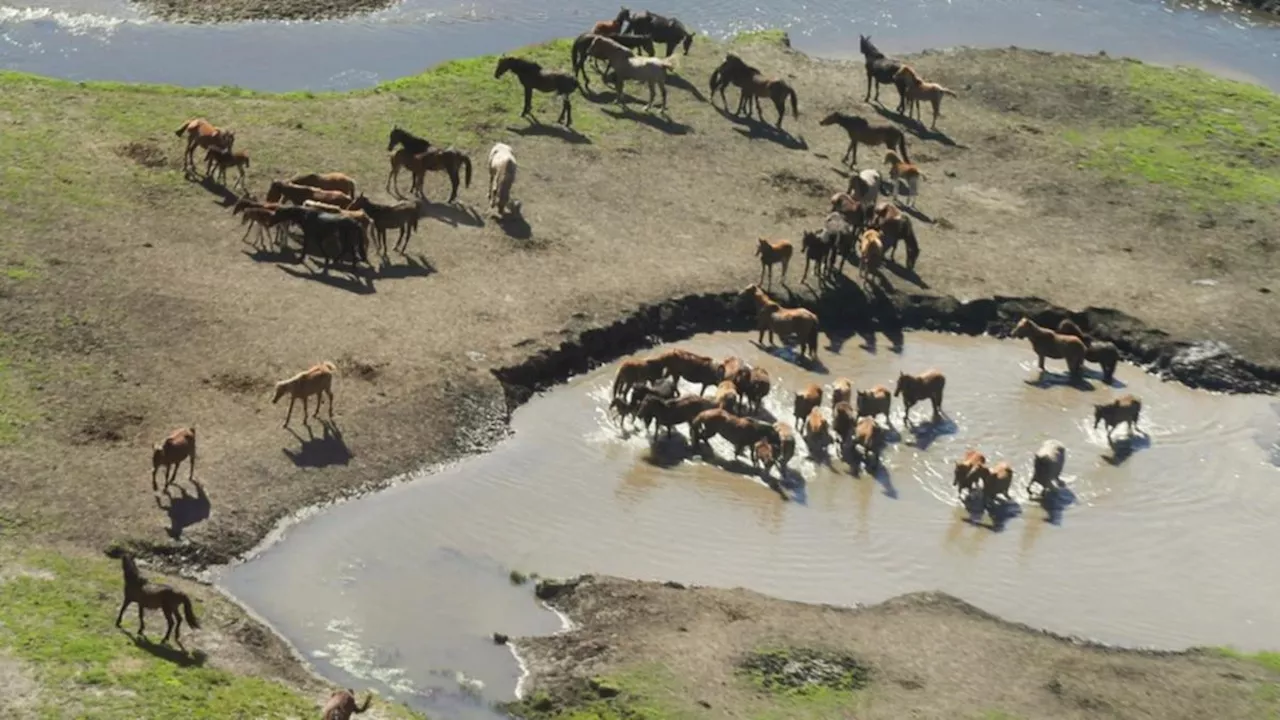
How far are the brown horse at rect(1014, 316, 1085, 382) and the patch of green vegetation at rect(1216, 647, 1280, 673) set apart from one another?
650cm

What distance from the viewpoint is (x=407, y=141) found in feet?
92.2

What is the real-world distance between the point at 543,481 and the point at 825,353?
5.77 meters

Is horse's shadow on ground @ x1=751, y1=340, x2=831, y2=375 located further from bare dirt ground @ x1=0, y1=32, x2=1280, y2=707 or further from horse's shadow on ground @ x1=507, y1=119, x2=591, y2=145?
horse's shadow on ground @ x1=507, y1=119, x2=591, y2=145

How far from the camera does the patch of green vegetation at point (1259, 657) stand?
62.1 feet

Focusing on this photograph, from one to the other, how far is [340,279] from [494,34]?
1571 centimetres

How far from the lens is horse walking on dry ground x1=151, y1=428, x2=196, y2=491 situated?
18.7m

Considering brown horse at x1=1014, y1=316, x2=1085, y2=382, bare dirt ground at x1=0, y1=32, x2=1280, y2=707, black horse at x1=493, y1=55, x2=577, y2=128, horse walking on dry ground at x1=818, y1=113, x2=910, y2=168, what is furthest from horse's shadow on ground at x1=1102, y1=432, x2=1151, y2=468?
black horse at x1=493, y1=55, x2=577, y2=128

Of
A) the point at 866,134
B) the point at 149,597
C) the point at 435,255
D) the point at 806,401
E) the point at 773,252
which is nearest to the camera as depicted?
the point at 149,597

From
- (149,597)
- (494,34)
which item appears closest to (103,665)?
(149,597)

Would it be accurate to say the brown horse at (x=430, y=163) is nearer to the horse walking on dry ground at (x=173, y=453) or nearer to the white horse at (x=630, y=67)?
the white horse at (x=630, y=67)

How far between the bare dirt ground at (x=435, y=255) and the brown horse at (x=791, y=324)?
1.35 meters

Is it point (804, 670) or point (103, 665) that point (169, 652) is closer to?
point (103, 665)

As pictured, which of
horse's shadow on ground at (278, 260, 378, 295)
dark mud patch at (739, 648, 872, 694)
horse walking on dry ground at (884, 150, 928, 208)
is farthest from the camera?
horse walking on dry ground at (884, 150, 928, 208)

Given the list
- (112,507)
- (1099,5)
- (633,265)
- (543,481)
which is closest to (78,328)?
(112,507)
